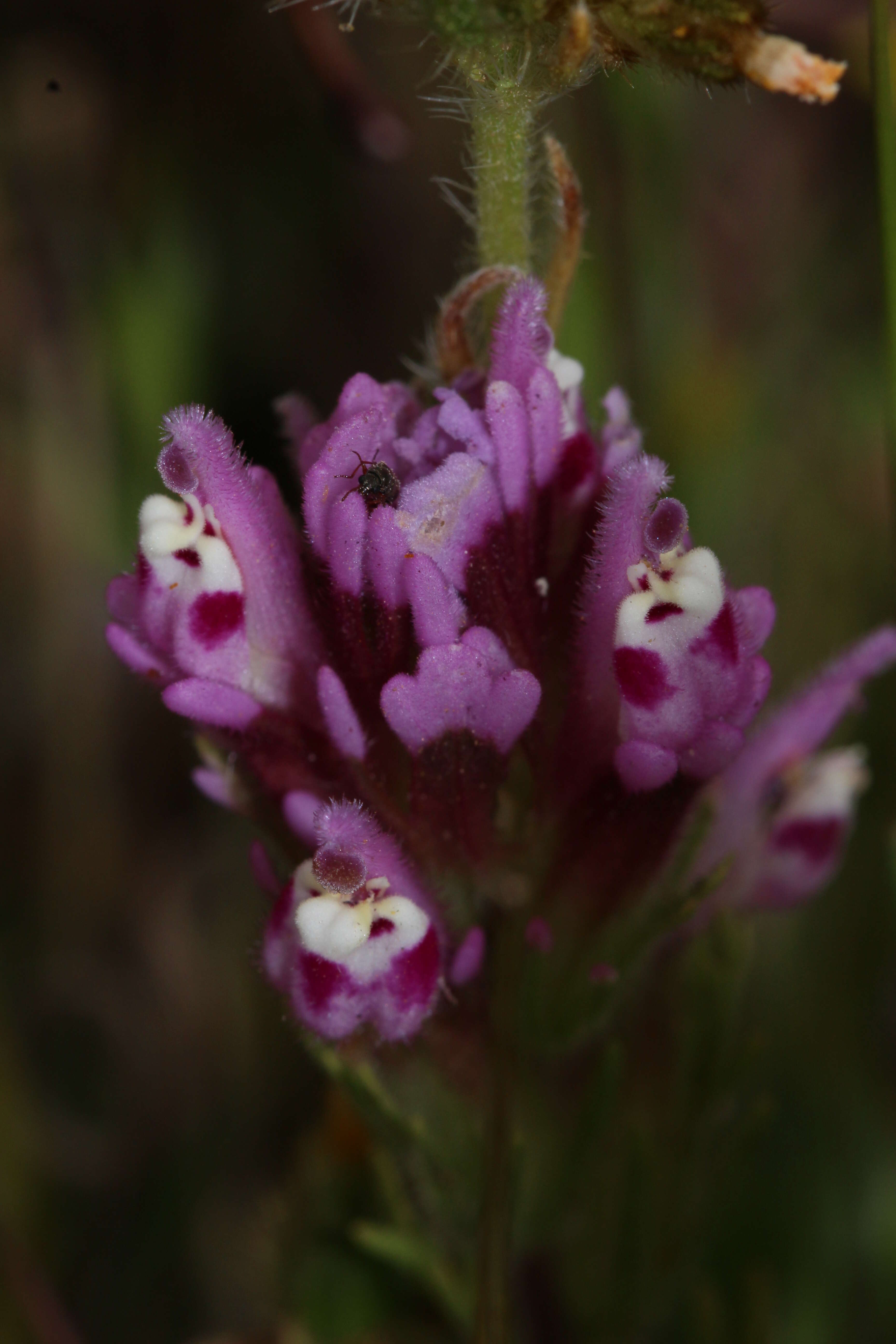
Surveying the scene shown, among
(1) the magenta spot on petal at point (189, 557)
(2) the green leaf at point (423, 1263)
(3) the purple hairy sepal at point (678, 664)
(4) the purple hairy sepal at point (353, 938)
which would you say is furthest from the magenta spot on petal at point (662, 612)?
(2) the green leaf at point (423, 1263)

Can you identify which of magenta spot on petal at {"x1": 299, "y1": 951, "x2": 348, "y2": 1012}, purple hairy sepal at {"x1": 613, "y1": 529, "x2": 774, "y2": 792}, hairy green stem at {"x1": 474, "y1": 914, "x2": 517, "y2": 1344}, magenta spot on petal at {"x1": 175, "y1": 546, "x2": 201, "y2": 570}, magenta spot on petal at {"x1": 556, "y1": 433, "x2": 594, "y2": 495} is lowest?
hairy green stem at {"x1": 474, "y1": 914, "x2": 517, "y2": 1344}

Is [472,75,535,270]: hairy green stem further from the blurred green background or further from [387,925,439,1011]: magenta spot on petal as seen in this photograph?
the blurred green background

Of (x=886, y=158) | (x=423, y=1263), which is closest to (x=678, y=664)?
(x=886, y=158)

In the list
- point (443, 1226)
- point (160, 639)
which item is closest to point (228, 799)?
point (160, 639)

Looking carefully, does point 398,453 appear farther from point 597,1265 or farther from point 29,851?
point 29,851

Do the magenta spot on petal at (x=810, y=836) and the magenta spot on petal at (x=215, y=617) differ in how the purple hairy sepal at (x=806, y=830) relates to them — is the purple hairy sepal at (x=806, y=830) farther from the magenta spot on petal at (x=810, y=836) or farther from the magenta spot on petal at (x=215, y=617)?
the magenta spot on petal at (x=215, y=617)

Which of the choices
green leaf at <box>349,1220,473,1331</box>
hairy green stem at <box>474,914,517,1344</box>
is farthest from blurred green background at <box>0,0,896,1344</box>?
hairy green stem at <box>474,914,517,1344</box>
